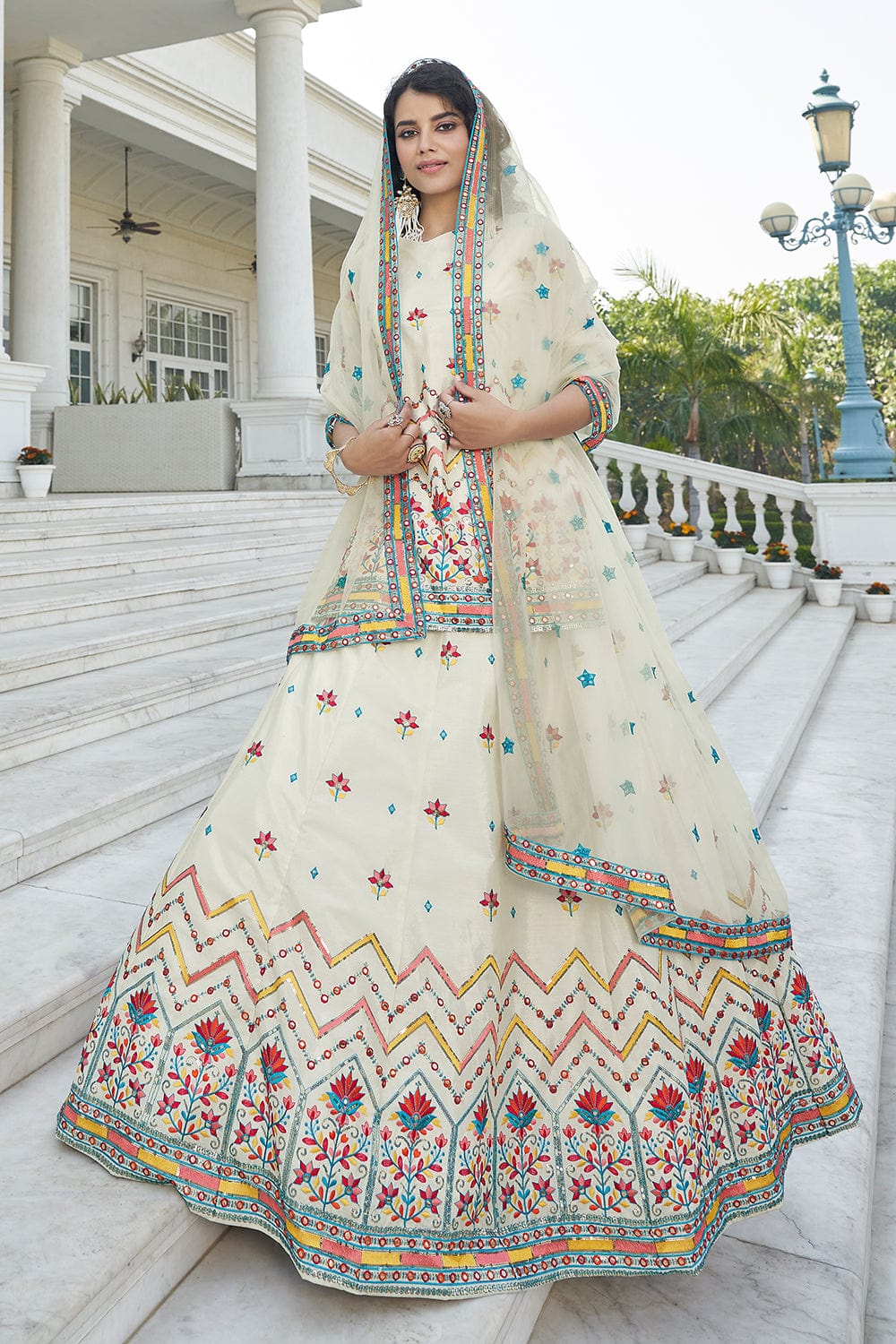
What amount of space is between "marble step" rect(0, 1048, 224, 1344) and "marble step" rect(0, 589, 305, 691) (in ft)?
6.70

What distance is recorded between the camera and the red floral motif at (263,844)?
4.63 feet

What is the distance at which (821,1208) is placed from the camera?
1.67 meters

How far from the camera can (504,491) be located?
1.56 metres

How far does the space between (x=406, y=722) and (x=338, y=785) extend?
0.13 meters

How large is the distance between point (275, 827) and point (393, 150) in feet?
3.53

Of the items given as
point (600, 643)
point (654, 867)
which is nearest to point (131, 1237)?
point (654, 867)

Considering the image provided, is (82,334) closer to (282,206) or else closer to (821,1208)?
(282,206)

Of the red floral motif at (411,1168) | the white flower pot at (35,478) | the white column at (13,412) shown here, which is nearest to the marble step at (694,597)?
the white flower pot at (35,478)

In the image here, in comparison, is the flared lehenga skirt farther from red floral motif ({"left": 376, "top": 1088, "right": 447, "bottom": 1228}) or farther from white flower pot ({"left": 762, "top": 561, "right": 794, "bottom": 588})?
white flower pot ({"left": 762, "top": 561, "right": 794, "bottom": 588})

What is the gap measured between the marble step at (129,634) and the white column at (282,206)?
5.20 metres

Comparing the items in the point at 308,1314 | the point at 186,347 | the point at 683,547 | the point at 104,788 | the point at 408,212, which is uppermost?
the point at 186,347

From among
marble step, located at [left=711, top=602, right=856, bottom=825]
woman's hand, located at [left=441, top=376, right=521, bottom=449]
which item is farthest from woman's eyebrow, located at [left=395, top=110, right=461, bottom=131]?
marble step, located at [left=711, top=602, right=856, bottom=825]

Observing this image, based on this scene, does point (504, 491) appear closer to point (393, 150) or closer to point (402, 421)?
point (402, 421)

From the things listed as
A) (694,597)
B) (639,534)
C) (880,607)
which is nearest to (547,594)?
(694,597)
